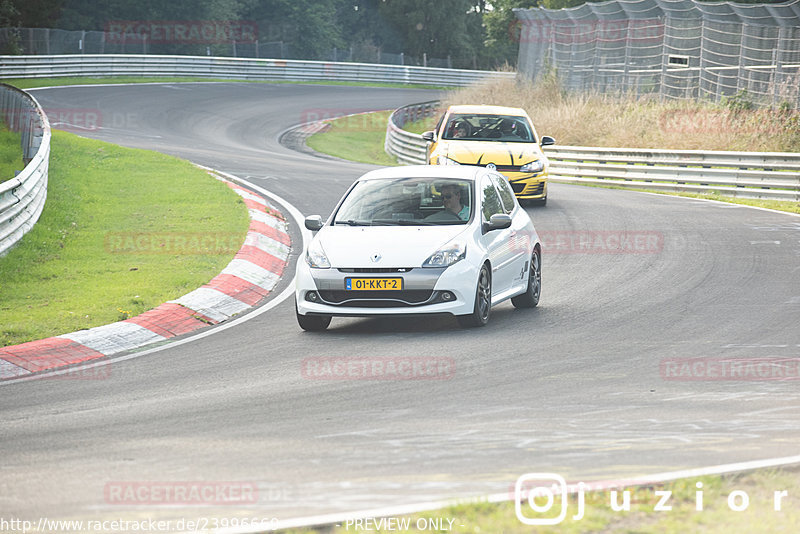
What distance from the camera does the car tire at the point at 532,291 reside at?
12.1 m

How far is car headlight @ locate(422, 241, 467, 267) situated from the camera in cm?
1045

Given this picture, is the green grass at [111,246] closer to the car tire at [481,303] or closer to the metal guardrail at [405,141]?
the car tire at [481,303]

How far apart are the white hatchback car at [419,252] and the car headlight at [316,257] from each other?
1cm

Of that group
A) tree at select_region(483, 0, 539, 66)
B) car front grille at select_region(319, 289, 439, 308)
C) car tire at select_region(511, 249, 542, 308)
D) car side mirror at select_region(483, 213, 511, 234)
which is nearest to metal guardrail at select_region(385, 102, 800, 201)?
car tire at select_region(511, 249, 542, 308)

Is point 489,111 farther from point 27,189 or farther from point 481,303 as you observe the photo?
point 481,303

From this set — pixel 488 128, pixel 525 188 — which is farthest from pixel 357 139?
pixel 525 188

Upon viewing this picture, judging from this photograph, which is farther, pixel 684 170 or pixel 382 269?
pixel 684 170

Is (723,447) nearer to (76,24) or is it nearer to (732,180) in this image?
(732,180)

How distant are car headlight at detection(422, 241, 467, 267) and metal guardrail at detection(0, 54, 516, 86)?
37334 millimetres

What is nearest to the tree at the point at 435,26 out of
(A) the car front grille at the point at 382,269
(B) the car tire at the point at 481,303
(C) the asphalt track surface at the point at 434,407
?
(C) the asphalt track surface at the point at 434,407

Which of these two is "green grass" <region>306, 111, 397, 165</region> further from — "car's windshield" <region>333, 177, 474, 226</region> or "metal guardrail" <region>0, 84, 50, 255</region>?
"car's windshield" <region>333, 177, 474, 226</region>

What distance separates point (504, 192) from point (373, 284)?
290 cm

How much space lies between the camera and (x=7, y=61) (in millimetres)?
46125

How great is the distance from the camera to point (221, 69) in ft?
190
